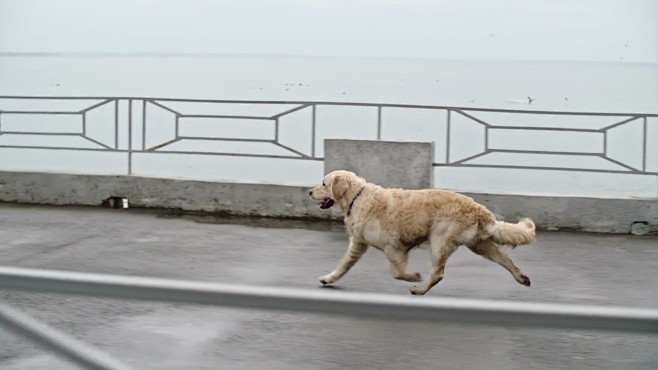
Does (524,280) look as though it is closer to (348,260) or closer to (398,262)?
(398,262)

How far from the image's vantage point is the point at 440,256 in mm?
6930

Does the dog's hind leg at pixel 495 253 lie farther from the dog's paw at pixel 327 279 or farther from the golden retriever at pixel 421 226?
the dog's paw at pixel 327 279

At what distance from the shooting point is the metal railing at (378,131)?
37.0ft

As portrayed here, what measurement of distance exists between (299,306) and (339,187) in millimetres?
5400

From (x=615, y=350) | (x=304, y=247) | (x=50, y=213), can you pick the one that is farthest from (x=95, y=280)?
(x=50, y=213)

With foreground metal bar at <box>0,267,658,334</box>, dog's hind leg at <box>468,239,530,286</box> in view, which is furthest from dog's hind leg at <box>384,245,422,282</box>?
foreground metal bar at <box>0,267,658,334</box>

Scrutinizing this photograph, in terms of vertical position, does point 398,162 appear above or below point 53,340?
above

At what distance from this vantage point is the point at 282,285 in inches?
297

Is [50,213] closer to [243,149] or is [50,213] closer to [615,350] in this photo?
[243,149]

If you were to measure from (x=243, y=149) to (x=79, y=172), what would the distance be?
225 centimetres

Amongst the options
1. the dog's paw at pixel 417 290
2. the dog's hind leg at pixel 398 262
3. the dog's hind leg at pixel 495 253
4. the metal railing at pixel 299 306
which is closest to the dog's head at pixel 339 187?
the dog's hind leg at pixel 398 262

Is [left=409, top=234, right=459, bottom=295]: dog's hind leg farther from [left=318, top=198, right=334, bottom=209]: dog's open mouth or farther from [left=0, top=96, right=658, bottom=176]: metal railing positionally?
[left=0, top=96, right=658, bottom=176]: metal railing

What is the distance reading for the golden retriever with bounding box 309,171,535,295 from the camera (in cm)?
685

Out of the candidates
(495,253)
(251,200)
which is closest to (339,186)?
(495,253)
